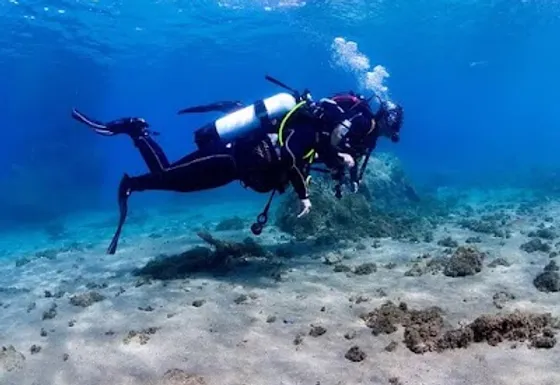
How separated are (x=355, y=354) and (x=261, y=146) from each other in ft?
13.0

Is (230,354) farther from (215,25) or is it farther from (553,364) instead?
(215,25)

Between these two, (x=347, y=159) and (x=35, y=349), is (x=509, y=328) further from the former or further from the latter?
(x=35, y=349)

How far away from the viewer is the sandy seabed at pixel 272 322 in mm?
5695

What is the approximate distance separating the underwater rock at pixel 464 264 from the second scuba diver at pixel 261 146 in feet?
9.35

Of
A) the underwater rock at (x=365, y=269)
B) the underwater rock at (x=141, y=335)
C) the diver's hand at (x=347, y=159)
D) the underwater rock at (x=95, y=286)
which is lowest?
the underwater rock at (x=95, y=286)

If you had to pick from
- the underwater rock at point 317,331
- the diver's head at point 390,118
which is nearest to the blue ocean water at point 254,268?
the underwater rock at point 317,331

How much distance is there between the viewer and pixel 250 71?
60156 mm

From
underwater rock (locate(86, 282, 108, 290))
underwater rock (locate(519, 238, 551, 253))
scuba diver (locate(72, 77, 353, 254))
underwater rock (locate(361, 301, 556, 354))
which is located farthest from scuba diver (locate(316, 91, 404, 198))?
underwater rock (locate(86, 282, 108, 290))

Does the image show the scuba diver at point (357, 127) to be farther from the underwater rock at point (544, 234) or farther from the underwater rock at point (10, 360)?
the underwater rock at point (544, 234)

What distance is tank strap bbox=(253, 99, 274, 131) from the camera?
8.26 metres

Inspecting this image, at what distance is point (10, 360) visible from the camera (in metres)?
6.81

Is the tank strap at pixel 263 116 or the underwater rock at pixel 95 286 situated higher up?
the tank strap at pixel 263 116

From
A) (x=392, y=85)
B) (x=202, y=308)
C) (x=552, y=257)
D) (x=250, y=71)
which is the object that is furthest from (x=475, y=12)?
(x=392, y=85)

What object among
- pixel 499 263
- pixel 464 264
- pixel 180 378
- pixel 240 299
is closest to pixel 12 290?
pixel 240 299
